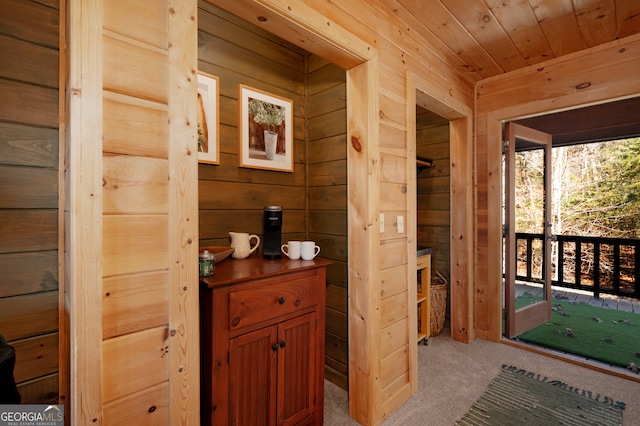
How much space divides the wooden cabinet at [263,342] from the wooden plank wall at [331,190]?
52cm

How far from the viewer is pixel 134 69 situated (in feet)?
3.24

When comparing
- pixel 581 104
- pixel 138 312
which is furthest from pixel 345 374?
pixel 581 104

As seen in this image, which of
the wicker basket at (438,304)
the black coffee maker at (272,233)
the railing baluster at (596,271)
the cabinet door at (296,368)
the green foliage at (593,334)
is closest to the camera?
the cabinet door at (296,368)

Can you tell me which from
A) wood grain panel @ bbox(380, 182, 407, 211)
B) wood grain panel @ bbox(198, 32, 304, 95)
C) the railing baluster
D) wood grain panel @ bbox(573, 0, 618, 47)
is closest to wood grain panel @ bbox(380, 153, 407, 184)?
wood grain panel @ bbox(380, 182, 407, 211)

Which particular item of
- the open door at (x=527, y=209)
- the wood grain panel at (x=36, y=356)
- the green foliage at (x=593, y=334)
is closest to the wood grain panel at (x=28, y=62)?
the wood grain panel at (x=36, y=356)

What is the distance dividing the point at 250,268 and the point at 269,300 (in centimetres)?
20

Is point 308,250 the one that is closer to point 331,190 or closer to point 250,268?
point 250,268

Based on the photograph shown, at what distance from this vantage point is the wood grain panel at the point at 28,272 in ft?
3.86

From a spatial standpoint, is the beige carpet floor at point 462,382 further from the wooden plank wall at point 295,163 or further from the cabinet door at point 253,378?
the cabinet door at point 253,378

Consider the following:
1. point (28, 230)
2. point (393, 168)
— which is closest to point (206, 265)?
point (28, 230)

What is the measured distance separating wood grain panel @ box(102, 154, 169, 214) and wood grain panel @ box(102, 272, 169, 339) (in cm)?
22

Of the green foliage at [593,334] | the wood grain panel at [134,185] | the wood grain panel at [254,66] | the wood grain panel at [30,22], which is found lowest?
the green foliage at [593,334]

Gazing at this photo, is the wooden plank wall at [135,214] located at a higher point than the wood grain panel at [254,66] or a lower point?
lower

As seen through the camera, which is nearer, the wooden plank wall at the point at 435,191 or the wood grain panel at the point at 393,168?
the wood grain panel at the point at 393,168
